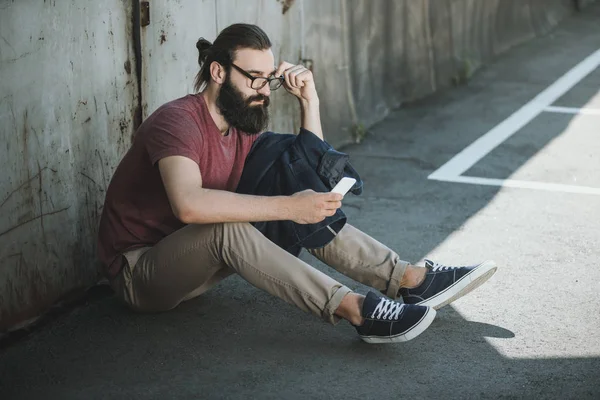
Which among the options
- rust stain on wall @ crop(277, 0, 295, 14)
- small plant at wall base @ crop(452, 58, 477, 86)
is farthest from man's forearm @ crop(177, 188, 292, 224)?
small plant at wall base @ crop(452, 58, 477, 86)

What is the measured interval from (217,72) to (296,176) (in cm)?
67

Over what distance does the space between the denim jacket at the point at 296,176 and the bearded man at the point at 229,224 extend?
12cm

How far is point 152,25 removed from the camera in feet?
18.7

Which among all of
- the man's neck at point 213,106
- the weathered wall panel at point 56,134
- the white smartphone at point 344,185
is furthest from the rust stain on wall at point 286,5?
the white smartphone at point 344,185

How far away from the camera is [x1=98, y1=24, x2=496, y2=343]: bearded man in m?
4.41

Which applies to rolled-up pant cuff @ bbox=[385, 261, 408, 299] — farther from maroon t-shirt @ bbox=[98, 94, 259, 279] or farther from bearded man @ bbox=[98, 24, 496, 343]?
maroon t-shirt @ bbox=[98, 94, 259, 279]

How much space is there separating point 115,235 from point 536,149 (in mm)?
4772

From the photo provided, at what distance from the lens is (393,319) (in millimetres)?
4465

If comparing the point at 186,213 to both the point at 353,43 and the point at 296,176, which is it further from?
the point at 353,43

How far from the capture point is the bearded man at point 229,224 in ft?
14.5

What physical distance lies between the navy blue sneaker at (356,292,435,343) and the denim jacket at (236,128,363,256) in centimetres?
45

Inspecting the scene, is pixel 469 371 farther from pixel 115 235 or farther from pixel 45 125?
pixel 45 125

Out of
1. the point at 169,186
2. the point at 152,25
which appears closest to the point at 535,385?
the point at 169,186

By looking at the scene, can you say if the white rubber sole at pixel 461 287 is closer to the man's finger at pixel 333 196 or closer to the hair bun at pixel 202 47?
the man's finger at pixel 333 196
